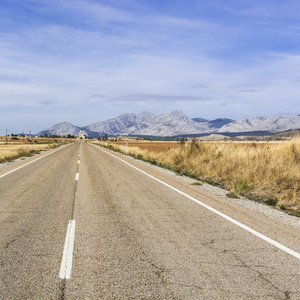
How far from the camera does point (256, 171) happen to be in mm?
11164

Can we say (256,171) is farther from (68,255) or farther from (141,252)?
(68,255)

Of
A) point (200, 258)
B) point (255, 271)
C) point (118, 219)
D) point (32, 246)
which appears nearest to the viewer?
point (255, 271)

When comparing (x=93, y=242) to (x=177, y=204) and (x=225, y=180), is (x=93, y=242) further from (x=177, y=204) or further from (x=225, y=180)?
(x=225, y=180)

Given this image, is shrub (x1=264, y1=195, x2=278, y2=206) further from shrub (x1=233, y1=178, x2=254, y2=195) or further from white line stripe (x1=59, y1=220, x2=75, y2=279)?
white line stripe (x1=59, y1=220, x2=75, y2=279)

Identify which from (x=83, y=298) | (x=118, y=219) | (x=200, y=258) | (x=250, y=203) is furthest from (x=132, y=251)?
(x=250, y=203)

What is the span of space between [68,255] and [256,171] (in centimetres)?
903

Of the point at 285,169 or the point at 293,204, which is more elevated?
the point at 285,169

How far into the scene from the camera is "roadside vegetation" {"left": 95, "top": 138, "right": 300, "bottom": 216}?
8898 millimetres

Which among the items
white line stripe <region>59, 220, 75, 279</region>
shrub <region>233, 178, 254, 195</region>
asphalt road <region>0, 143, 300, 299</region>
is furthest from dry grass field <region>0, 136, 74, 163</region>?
white line stripe <region>59, 220, 75, 279</region>

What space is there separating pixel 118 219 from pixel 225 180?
24.3 ft

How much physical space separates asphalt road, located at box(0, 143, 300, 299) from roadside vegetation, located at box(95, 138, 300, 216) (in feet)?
7.42

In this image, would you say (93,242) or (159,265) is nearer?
(159,265)

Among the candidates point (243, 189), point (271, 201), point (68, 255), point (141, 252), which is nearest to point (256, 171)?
point (243, 189)

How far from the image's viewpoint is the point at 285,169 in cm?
1023
